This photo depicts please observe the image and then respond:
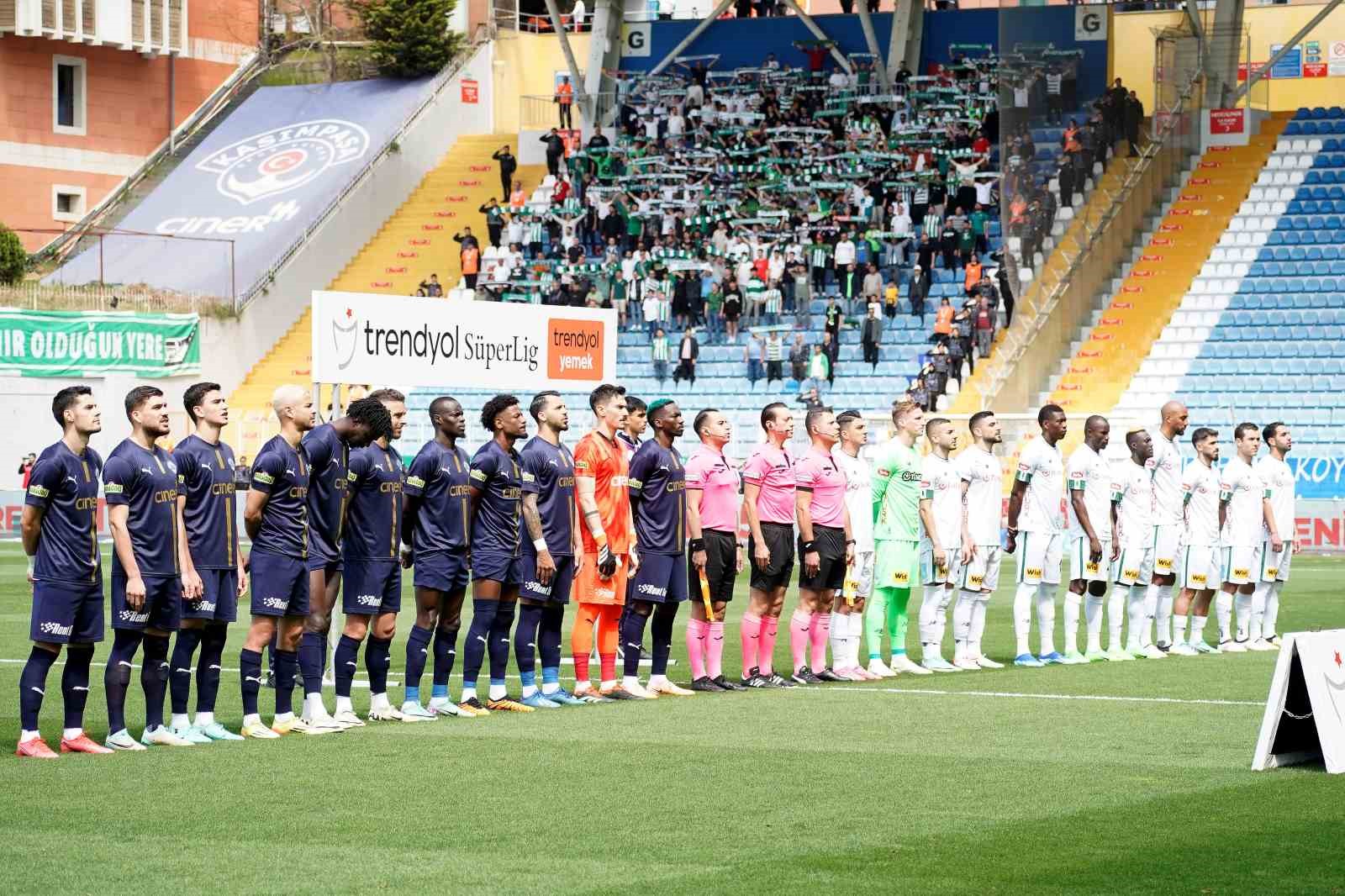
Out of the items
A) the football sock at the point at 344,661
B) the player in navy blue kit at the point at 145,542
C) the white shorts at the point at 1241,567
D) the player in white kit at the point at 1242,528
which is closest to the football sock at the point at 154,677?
the player in navy blue kit at the point at 145,542

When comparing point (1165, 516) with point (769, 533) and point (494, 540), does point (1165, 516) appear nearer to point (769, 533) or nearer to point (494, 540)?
point (769, 533)

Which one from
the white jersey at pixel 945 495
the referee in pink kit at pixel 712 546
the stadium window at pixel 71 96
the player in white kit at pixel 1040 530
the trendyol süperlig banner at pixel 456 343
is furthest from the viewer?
the stadium window at pixel 71 96

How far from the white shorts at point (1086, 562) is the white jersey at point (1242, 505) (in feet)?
6.95

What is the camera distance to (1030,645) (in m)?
19.3

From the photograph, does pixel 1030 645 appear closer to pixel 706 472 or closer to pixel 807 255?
pixel 706 472

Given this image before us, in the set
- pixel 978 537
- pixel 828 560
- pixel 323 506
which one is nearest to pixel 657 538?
pixel 828 560

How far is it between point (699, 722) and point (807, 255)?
91.4ft

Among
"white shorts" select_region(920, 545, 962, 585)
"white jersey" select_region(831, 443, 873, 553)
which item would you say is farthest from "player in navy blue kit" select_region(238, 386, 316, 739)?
"white shorts" select_region(920, 545, 962, 585)

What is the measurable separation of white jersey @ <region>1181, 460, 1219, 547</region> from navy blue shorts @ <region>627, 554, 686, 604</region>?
6.60m

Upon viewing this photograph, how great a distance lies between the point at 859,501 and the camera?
16.8 meters

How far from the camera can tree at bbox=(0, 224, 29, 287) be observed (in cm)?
4250

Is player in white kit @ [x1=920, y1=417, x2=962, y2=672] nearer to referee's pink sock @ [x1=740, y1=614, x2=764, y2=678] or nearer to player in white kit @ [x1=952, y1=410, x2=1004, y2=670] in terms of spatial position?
player in white kit @ [x1=952, y1=410, x2=1004, y2=670]

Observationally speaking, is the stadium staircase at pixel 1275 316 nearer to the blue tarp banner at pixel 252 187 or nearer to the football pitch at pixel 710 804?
the blue tarp banner at pixel 252 187

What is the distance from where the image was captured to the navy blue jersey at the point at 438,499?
1377 centimetres
